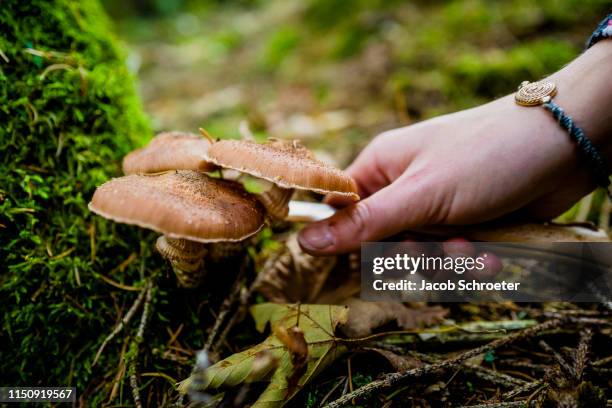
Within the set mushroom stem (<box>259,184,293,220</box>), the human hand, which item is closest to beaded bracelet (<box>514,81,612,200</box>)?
the human hand

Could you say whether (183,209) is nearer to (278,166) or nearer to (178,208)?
(178,208)

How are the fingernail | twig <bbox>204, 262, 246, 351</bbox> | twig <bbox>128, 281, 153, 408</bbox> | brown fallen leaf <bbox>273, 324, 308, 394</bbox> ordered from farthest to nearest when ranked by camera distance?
the fingernail → twig <bbox>204, 262, 246, 351</bbox> → twig <bbox>128, 281, 153, 408</bbox> → brown fallen leaf <bbox>273, 324, 308, 394</bbox>

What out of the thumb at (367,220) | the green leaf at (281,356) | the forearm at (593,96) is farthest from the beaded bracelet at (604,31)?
the green leaf at (281,356)

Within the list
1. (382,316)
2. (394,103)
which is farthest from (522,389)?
(394,103)

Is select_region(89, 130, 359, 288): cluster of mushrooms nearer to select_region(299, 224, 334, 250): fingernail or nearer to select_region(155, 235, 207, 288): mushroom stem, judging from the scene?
select_region(155, 235, 207, 288): mushroom stem

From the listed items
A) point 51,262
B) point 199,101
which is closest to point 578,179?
point 51,262
